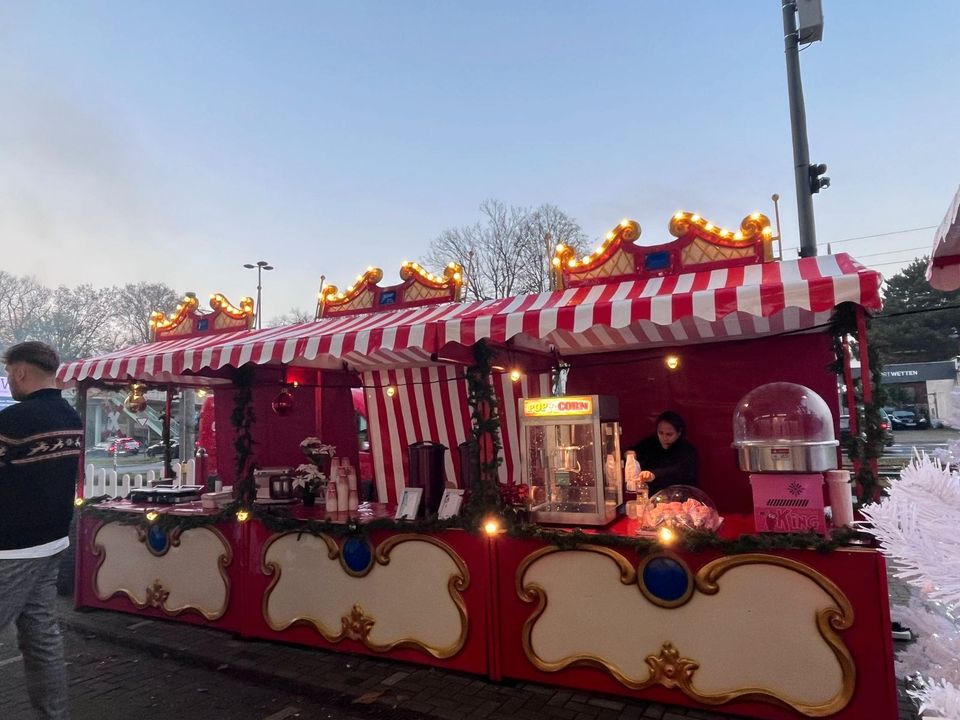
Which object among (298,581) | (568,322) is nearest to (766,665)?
(568,322)

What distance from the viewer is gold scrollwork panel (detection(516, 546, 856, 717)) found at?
141 inches

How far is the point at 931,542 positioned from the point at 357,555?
4696mm

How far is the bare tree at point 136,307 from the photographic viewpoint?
36.4 metres

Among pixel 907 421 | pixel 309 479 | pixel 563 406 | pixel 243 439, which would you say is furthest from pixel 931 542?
pixel 907 421

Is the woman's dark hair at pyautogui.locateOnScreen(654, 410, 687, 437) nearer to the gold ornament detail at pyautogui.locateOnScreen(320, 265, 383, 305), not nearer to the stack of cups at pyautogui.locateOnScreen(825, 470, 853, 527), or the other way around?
the stack of cups at pyautogui.locateOnScreen(825, 470, 853, 527)

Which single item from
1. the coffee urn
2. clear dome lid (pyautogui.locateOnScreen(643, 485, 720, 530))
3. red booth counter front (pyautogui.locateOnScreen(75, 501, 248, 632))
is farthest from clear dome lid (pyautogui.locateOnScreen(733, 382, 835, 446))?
red booth counter front (pyautogui.locateOnScreen(75, 501, 248, 632))

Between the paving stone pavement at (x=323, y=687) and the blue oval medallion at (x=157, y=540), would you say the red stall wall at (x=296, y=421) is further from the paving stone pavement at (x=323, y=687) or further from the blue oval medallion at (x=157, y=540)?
the paving stone pavement at (x=323, y=687)

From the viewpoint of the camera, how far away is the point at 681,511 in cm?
415

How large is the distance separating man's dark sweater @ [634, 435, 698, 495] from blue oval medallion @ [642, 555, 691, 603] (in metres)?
1.57

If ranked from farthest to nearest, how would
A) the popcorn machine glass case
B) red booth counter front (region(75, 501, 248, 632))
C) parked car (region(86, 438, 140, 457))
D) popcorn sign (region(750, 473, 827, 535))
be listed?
parked car (region(86, 438, 140, 457)), red booth counter front (region(75, 501, 248, 632)), the popcorn machine glass case, popcorn sign (region(750, 473, 827, 535))

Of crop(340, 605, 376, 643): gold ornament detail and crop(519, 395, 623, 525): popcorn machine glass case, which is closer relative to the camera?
crop(519, 395, 623, 525): popcorn machine glass case

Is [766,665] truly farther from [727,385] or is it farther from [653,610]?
[727,385]

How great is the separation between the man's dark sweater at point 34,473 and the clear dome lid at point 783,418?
457cm

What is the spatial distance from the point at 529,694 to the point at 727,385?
148 inches
